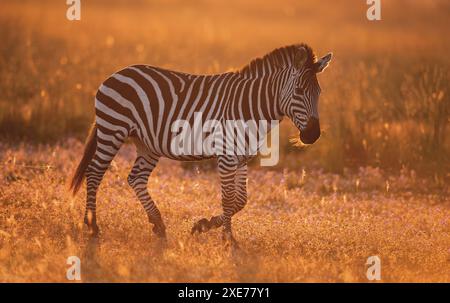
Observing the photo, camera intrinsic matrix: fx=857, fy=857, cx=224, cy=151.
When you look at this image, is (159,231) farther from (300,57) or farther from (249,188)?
(249,188)

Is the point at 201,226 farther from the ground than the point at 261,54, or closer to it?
closer to it

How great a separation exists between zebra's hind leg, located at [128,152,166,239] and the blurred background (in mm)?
1906

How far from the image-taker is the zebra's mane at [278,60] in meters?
9.59

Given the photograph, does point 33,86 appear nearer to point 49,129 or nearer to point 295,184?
point 49,129

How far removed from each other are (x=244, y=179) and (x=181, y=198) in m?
2.20

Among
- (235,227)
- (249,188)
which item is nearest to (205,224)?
(235,227)

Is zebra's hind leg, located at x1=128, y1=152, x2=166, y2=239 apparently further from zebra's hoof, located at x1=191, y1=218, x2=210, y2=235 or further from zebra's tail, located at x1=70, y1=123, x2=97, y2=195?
zebra's tail, located at x1=70, y1=123, x2=97, y2=195

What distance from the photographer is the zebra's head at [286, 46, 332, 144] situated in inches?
367

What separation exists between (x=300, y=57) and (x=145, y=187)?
8.33ft

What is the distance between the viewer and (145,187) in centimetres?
1052

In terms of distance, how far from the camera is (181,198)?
1219 centimetres

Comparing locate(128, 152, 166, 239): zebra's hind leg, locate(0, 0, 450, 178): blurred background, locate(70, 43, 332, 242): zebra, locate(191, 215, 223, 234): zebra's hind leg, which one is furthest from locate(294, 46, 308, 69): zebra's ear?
locate(128, 152, 166, 239): zebra's hind leg

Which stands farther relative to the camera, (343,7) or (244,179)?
(343,7)

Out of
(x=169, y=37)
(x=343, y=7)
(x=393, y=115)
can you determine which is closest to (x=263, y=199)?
(x=393, y=115)
